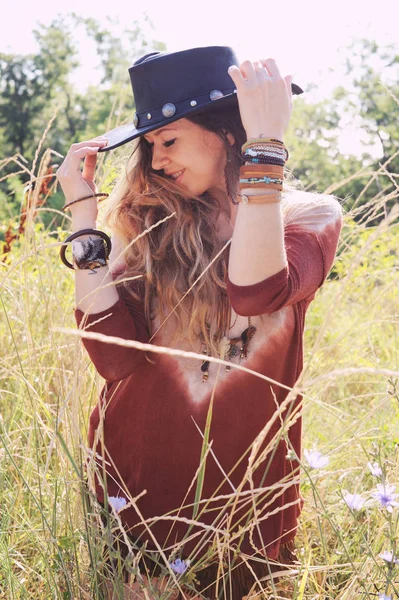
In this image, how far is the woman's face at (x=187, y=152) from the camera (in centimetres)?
169

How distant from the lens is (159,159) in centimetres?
170

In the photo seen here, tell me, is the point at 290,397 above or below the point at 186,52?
below

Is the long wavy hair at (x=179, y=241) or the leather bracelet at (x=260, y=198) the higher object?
the leather bracelet at (x=260, y=198)

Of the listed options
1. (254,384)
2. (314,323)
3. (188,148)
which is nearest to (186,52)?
(188,148)

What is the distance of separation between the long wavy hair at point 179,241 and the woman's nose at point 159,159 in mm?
68

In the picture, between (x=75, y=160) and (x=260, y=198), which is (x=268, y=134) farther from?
(x=75, y=160)

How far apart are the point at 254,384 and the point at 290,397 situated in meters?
0.63

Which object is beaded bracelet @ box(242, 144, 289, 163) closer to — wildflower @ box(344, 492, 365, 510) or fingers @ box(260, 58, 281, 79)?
fingers @ box(260, 58, 281, 79)

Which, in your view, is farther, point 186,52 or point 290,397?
point 186,52

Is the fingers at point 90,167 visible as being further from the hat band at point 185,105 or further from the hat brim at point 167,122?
the hat band at point 185,105

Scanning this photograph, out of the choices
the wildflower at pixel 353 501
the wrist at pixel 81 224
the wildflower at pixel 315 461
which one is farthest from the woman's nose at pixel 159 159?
the wildflower at pixel 353 501

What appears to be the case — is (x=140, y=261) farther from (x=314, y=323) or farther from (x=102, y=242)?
(x=314, y=323)

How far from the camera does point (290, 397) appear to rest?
960 millimetres

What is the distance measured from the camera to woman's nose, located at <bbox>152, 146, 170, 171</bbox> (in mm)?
1696
